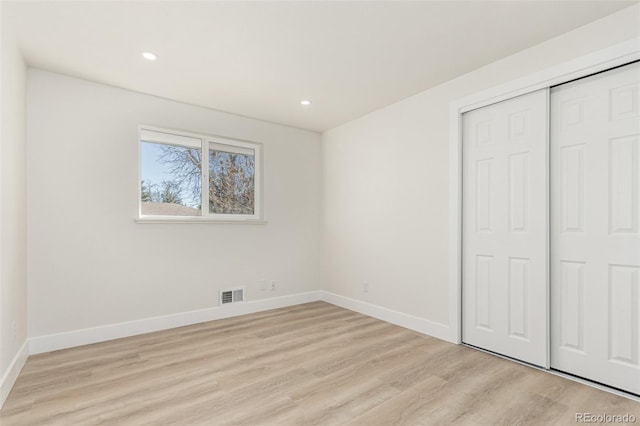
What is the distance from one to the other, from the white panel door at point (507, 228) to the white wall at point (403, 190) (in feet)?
0.74

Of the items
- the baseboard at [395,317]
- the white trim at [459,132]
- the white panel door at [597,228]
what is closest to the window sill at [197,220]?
the baseboard at [395,317]

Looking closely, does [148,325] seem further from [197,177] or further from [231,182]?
[231,182]

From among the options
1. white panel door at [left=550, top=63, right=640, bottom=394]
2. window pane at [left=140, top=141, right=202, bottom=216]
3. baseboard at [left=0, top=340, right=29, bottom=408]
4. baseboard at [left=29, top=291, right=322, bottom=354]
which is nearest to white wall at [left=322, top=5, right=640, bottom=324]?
white panel door at [left=550, top=63, right=640, bottom=394]

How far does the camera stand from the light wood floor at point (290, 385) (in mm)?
1896

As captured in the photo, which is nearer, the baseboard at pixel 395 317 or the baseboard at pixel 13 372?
the baseboard at pixel 13 372

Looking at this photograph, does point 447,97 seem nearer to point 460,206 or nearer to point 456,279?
point 460,206

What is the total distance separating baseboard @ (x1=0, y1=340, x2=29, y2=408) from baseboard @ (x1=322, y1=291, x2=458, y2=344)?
3.26 meters

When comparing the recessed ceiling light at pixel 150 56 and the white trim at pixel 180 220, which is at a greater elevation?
the recessed ceiling light at pixel 150 56

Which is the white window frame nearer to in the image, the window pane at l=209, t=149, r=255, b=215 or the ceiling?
the window pane at l=209, t=149, r=255, b=215

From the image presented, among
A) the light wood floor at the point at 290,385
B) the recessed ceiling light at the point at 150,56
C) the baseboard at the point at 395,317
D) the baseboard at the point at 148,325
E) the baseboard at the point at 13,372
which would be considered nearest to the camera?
the light wood floor at the point at 290,385

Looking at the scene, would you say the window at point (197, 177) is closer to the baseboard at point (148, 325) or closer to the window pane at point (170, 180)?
the window pane at point (170, 180)

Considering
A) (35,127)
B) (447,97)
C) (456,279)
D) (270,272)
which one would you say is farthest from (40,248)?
(447,97)

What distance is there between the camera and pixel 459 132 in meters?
3.02

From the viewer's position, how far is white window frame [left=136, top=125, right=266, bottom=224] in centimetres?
347
